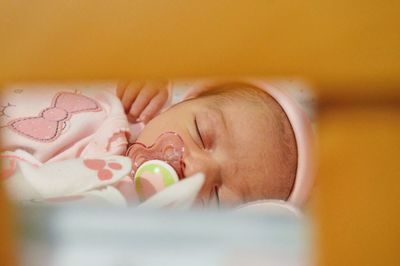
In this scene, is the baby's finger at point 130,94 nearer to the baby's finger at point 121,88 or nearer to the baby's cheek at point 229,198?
the baby's finger at point 121,88

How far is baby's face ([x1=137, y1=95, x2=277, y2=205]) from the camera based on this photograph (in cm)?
58

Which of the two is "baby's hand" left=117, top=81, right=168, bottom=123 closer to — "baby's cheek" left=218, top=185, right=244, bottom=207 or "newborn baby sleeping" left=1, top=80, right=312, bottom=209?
"newborn baby sleeping" left=1, top=80, right=312, bottom=209

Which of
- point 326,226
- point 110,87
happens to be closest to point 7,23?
point 110,87

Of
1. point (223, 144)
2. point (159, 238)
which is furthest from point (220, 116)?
point (159, 238)

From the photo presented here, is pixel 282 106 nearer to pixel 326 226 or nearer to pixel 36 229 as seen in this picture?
pixel 326 226

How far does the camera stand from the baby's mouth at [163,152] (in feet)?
1.95

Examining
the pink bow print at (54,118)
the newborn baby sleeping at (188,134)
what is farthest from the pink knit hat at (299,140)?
the pink bow print at (54,118)

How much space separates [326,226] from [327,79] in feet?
0.54

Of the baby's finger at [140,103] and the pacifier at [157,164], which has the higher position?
the baby's finger at [140,103]

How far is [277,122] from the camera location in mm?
600

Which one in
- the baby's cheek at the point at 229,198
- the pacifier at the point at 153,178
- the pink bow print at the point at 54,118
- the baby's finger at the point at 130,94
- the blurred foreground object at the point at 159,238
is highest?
the baby's finger at the point at 130,94

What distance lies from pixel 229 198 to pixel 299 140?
0.10 m

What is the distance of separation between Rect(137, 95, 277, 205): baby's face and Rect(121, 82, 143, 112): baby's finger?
35 millimetres

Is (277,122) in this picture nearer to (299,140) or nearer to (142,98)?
(299,140)
